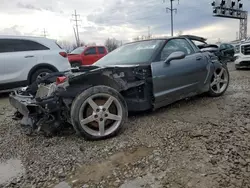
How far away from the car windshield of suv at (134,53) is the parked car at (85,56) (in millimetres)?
8481

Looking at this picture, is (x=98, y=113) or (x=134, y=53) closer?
(x=98, y=113)

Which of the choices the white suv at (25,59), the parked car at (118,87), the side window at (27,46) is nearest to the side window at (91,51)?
the white suv at (25,59)

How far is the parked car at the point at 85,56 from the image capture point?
13.0m

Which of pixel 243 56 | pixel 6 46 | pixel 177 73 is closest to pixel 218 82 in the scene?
pixel 177 73

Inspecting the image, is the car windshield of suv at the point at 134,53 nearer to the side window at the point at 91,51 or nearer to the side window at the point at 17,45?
the side window at the point at 17,45

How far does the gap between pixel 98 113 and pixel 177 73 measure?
1.72 m

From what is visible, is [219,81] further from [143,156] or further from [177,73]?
[143,156]

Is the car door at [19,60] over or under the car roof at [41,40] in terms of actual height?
under

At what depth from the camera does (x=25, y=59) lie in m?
6.68

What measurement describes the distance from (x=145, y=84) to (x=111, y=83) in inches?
22.3

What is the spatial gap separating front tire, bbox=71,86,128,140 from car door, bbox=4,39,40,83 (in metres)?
4.35

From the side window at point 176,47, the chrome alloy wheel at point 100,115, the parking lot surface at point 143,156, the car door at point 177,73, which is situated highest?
the side window at point 176,47

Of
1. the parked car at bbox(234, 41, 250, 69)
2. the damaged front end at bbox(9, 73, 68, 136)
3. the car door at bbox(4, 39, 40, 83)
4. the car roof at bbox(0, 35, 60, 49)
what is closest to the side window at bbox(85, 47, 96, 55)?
the car roof at bbox(0, 35, 60, 49)

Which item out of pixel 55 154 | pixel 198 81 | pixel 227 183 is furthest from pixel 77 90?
pixel 198 81
